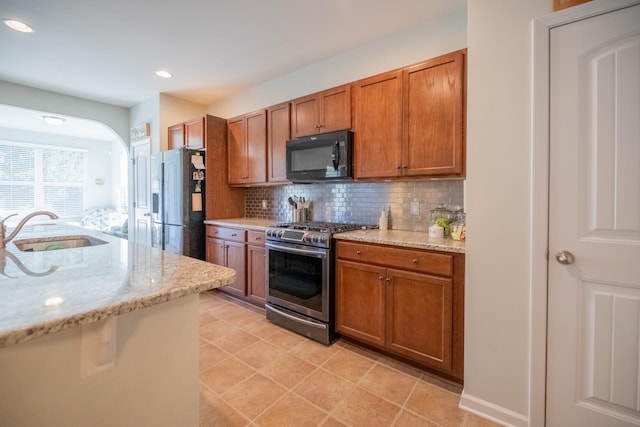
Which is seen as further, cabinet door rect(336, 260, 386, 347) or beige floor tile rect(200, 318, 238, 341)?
beige floor tile rect(200, 318, 238, 341)

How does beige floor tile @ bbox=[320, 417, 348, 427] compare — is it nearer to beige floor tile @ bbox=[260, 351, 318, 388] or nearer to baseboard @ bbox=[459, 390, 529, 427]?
beige floor tile @ bbox=[260, 351, 318, 388]

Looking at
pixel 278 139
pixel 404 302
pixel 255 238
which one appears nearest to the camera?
pixel 404 302

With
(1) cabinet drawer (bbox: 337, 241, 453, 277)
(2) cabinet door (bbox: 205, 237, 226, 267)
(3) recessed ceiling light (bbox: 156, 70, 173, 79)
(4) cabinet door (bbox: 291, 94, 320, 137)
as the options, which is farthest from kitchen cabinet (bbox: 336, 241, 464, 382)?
(3) recessed ceiling light (bbox: 156, 70, 173, 79)

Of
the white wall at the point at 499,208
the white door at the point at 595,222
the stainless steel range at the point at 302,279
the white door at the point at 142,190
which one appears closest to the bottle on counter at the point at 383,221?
the stainless steel range at the point at 302,279

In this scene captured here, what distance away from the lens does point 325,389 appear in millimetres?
1812

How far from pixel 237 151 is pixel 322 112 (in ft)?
4.59

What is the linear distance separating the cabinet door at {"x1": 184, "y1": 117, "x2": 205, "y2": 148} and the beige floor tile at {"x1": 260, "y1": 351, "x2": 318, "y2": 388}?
2.72m

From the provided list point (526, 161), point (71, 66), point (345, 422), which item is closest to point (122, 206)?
point (71, 66)

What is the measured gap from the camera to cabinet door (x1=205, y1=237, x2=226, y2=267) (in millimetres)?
3404

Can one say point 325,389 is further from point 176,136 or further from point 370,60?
point 176,136

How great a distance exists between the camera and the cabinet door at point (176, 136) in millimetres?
3912

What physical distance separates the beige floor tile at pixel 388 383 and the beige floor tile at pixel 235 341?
1.00 metres

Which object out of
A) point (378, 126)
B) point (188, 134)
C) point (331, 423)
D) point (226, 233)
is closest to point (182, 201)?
point (226, 233)

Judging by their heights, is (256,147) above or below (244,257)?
above
